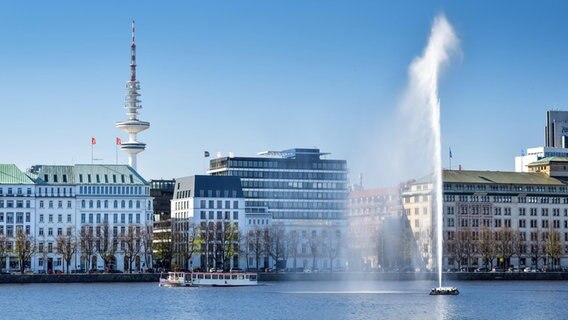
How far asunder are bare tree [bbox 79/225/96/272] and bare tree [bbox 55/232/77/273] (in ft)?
2.92

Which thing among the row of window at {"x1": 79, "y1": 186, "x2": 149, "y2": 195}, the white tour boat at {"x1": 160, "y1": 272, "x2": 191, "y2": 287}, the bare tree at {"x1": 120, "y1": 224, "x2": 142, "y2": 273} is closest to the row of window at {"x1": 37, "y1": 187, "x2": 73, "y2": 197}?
the row of window at {"x1": 79, "y1": 186, "x2": 149, "y2": 195}

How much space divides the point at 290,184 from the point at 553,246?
33285 mm

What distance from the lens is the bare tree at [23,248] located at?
473 ft

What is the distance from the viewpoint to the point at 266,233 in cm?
15988

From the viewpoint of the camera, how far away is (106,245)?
14975 cm

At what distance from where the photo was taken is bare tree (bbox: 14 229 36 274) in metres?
144

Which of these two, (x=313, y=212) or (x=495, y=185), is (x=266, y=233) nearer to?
(x=313, y=212)

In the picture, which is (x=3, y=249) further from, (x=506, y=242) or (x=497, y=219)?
(x=497, y=219)

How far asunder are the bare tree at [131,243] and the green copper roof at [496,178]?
1694 inches

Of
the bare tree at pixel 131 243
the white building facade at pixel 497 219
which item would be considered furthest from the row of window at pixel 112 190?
the white building facade at pixel 497 219

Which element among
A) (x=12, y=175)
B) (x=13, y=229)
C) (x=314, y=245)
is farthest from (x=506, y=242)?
(x=12, y=175)

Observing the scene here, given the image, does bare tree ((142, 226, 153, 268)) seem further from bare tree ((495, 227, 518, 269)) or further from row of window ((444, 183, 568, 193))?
bare tree ((495, 227, 518, 269))

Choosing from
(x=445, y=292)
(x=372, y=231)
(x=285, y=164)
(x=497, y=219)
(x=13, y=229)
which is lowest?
(x=445, y=292)

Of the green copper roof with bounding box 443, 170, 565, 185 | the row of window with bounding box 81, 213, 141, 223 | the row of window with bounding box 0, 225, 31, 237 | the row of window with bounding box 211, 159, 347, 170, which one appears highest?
the row of window with bounding box 211, 159, 347, 170
